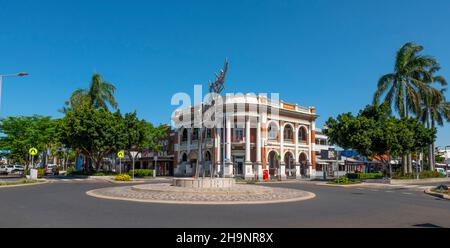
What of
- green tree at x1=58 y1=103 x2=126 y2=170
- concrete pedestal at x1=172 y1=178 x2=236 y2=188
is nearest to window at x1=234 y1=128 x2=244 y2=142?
green tree at x1=58 y1=103 x2=126 y2=170

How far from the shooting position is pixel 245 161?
49312 mm

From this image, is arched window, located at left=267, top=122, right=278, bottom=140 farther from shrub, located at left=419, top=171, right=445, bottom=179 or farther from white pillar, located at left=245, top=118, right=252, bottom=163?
shrub, located at left=419, top=171, right=445, bottom=179

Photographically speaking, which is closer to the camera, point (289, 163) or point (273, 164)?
point (273, 164)

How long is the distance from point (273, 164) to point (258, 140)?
5982mm

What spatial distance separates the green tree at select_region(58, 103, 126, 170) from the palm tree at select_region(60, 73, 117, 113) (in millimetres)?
7266

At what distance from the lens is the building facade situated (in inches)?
1959

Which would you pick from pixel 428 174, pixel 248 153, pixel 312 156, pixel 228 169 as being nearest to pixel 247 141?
pixel 248 153

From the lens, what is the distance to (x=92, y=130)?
3788 cm

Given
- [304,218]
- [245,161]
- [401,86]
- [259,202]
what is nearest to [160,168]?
[245,161]

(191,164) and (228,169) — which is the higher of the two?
(191,164)

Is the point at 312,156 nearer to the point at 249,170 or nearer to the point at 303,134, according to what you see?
the point at 303,134

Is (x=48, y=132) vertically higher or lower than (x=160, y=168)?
higher
